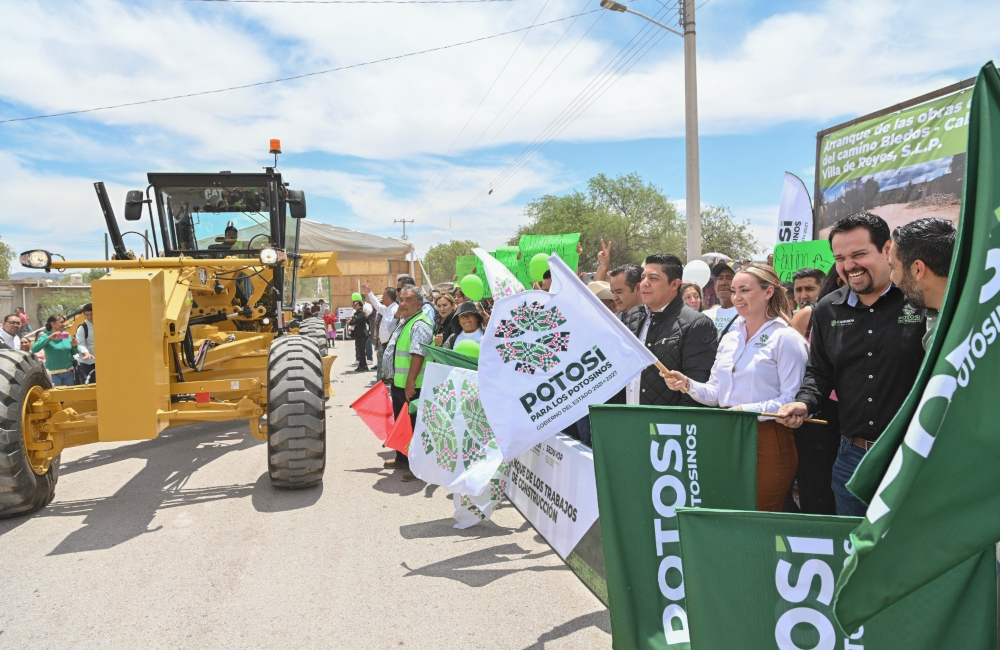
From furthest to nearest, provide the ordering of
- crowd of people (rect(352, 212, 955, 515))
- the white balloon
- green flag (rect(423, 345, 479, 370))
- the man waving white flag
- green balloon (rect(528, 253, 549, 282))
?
the white balloon → green balloon (rect(528, 253, 549, 282)) → green flag (rect(423, 345, 479, 370)) → the man waving white flag → crowd of people (rect(352, 212, 955, 515))

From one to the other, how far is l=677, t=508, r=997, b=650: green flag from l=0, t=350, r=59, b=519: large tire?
5.17 meters

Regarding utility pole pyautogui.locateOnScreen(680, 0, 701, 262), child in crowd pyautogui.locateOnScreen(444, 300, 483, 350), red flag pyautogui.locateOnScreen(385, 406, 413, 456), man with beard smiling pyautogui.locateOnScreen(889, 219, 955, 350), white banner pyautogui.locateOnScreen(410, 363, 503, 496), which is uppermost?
utility pole pyautogui.locateOnScreen(680, 0, 701, 262)

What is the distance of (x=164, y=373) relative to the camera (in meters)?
5.35

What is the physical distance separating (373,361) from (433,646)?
16.7 metres

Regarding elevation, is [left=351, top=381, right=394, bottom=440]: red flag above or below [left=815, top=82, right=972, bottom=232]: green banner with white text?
below

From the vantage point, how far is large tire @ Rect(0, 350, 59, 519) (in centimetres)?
493

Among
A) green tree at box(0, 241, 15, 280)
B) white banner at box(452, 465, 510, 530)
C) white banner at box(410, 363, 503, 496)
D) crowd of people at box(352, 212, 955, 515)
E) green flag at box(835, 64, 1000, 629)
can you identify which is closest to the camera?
green flag at box(835, 64, 1000, 629)

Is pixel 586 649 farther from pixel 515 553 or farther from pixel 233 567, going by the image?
pixel 233 567

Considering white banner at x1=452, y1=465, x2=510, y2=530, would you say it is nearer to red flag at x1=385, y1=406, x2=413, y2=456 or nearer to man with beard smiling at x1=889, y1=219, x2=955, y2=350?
red flag at x1=385, y1=406, x2=413, y2=456

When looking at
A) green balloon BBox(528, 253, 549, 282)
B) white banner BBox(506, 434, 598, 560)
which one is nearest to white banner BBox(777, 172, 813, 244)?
green balloon BBox(528, 253, 549, 282)

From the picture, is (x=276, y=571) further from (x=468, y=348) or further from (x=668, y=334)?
(x=668, y=334)

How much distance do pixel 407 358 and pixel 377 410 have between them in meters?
1.03

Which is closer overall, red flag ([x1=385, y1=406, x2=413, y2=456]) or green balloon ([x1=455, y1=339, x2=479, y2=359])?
green balloon ([x1=455, y1=339, x2=479, y2=359])

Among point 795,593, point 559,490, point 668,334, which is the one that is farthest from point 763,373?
point 795,593
